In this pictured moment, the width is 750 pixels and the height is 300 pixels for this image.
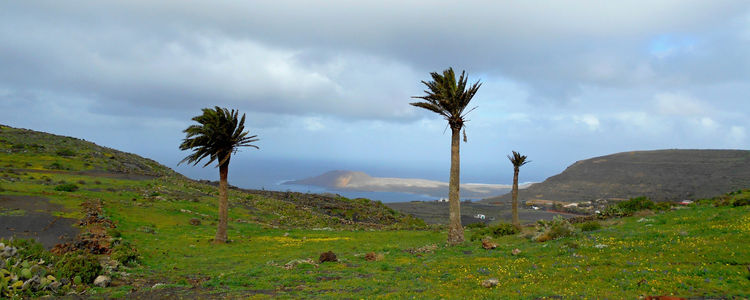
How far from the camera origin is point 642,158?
426 feet

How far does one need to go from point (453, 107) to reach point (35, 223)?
30657 mm

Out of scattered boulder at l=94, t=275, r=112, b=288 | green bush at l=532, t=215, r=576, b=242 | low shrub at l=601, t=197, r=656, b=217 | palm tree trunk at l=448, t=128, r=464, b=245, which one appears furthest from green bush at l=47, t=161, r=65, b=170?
low shrub at l=601, t=197, r=656, b=217

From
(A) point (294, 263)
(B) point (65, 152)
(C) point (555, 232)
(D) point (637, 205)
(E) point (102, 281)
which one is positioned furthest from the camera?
(B) point (65, 152)

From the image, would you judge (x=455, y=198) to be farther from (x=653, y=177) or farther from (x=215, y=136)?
(x=653, y=177)

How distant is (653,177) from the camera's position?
109 metres

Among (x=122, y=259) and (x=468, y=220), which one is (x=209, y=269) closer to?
(x=122, y=259)

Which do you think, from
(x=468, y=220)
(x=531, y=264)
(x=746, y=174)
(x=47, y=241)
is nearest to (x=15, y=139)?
(x=47, y=241)

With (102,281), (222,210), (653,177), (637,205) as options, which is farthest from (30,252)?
(653,177)

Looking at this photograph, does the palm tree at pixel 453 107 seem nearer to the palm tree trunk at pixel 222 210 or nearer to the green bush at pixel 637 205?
the palm tree trunk at pixel 222 210

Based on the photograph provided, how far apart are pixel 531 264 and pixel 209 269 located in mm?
16188

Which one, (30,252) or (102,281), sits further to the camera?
(30,252)

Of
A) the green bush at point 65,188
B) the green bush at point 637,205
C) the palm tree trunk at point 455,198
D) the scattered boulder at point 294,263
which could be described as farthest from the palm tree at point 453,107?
the green bush at point 65,188

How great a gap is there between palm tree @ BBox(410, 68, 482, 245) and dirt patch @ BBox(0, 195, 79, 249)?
2517 cm

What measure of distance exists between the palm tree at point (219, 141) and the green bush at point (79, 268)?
45.2ft
